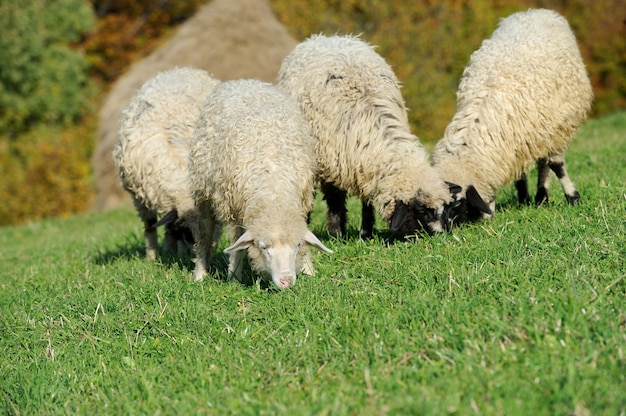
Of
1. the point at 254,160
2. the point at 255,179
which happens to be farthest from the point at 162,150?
the point at 255,179

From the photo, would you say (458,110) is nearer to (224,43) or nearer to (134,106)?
(134,106)

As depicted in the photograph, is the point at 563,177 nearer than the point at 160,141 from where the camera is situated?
Yes

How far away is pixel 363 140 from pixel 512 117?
1.44m

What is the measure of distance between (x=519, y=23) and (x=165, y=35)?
20.7 m

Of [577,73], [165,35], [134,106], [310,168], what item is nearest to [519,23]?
[577,73]

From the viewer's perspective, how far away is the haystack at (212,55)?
677 inches

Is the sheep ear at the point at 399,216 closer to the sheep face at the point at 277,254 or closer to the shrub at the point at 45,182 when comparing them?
the sheep face at the point at 277,254

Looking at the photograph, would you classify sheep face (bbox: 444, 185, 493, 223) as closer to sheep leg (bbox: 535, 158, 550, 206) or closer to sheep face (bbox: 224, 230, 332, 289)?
sheep leg (bbox: 535, 158, 550, 206)

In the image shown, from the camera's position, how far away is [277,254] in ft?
16.2

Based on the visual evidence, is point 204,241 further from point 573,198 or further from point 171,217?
point 573,198

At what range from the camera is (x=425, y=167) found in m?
5.95

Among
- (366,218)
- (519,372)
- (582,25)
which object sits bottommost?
(582,25)

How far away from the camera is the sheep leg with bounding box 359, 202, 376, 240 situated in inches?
260

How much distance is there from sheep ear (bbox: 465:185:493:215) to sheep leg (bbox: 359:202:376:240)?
3.12 ft
